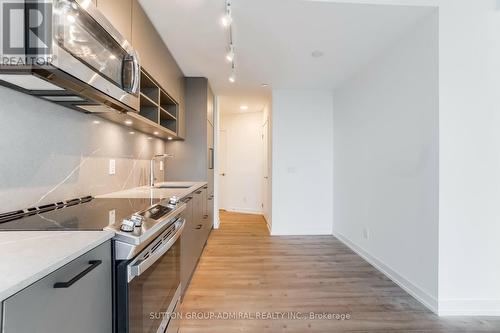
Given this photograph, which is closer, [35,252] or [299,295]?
[35,252]

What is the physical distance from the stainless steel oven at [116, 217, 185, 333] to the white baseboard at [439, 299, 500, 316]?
2.03 meters

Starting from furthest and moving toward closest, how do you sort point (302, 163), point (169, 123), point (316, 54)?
point (302, 163), point (169, 123), point (316, 54)

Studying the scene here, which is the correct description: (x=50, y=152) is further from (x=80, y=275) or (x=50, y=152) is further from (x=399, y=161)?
(x=399, y=161)

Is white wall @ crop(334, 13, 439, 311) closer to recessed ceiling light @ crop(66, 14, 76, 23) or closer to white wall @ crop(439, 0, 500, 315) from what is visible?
white wall @ crop(439, 0, 500, 315)

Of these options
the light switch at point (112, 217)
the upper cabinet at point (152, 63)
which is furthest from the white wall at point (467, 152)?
the upper cabinet at point (152, 63)

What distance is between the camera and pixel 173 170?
3.66 metres

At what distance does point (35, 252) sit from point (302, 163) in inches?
153

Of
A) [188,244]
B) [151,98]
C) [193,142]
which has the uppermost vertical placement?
[151,98]

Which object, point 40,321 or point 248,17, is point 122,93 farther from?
point 248,17

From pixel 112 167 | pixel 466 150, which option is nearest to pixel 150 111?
pixel 112 167

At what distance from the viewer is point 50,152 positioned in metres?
1.43

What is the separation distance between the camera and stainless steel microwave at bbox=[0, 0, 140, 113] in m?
0.87

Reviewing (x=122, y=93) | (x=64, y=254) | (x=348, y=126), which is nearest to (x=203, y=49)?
(x=122, y=93)

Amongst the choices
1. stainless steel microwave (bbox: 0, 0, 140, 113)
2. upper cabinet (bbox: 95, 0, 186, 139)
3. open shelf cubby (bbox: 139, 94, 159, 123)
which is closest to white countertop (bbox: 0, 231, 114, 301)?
stainless steel microwave (bbox: 0, 0, 140, 113)
